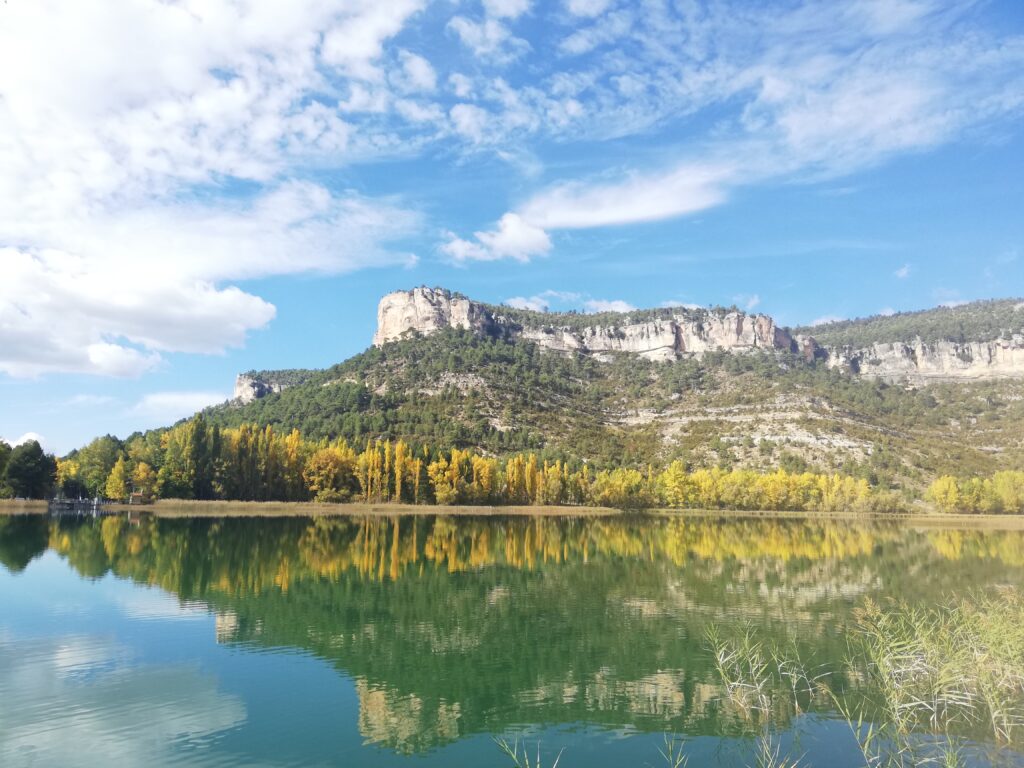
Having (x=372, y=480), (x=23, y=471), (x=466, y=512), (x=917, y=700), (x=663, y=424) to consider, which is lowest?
(x=466, y=512)

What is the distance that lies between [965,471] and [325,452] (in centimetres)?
13186

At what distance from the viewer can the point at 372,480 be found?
99.3 m

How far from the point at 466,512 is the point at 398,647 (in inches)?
3098

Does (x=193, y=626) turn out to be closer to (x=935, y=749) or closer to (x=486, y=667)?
(x=486, y=667)

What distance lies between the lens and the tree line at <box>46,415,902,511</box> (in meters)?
90.2

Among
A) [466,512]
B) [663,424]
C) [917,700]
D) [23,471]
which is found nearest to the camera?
[917,700]

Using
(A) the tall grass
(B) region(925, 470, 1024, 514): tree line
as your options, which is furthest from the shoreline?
(A) the tall grass

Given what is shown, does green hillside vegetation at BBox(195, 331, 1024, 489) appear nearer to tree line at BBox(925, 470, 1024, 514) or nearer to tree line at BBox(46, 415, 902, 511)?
tree line at BBox(925, 470, 1024, 514)

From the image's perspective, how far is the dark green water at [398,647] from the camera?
13.5 metres

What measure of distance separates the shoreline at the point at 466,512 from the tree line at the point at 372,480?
275 centimetres

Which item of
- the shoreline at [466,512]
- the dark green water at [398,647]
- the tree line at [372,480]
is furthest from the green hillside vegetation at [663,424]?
the dark green water at [398,647]

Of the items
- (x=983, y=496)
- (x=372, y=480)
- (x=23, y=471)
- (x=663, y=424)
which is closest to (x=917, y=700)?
(x=372, y=480)

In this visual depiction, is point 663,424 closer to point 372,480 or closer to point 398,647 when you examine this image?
point 372,480

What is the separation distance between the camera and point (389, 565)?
38.4 metres
